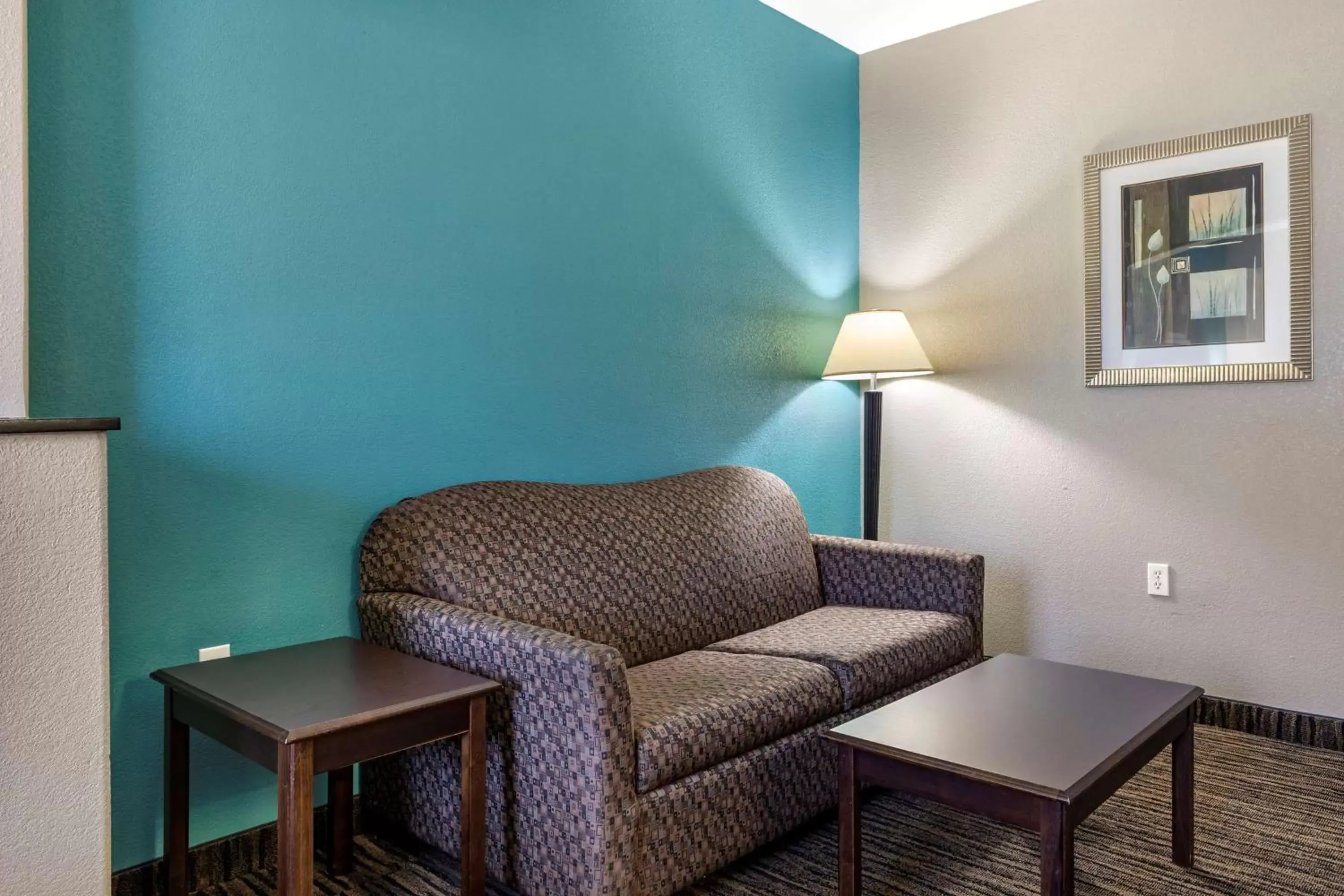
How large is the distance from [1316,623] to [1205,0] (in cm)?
190

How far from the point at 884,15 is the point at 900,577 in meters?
2.01

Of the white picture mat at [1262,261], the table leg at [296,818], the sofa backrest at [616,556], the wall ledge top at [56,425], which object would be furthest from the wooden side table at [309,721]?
the white picture mat at [1262,261]

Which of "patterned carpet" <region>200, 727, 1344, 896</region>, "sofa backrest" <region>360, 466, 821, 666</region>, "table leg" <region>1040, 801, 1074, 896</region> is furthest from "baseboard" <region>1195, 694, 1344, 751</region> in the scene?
"table leg" <region>1040, 801, 1074, 896</region>

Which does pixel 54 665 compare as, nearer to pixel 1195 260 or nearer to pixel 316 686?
pixel 316 686

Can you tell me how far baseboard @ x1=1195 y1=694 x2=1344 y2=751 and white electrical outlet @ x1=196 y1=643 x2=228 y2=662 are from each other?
2.51 meters

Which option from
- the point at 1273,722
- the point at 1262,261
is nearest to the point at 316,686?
the point at 1273,722

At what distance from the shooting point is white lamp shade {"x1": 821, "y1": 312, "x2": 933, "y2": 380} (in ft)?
Result: 10.4

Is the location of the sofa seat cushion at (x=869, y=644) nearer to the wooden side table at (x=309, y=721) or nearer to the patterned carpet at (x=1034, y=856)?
the patterned carpet at (x=1034, y=856)

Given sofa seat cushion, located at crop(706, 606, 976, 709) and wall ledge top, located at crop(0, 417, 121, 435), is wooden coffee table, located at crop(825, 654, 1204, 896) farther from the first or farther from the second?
wall ledge top, located at crop(0, 417, 121, 435)

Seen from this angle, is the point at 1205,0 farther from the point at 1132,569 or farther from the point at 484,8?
the point at 484,8

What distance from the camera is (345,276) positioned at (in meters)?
2.14

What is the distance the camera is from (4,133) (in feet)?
4.79

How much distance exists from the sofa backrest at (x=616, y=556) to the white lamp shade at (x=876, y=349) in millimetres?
524

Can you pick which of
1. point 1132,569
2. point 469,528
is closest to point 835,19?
point 1132,569
